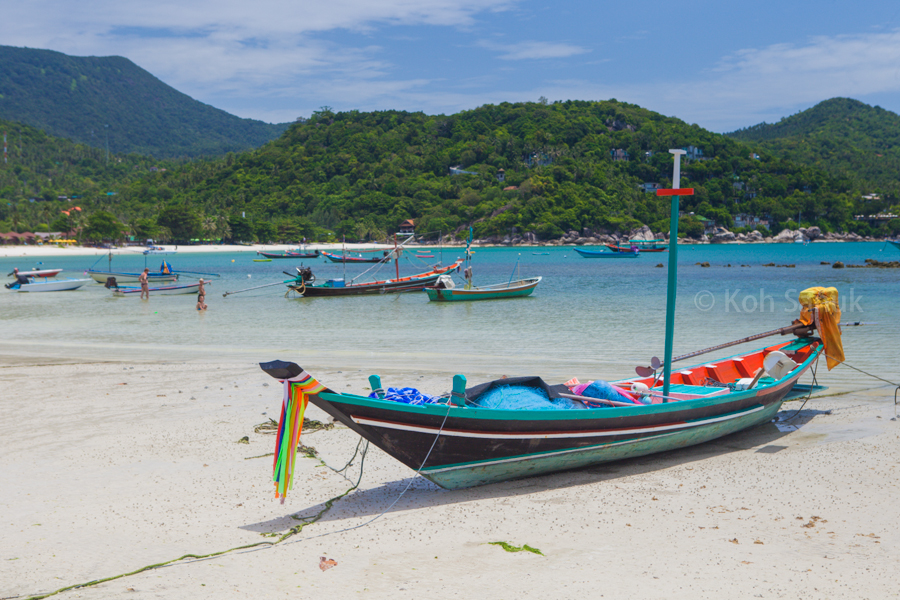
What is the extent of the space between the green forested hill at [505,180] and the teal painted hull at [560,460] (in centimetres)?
12850

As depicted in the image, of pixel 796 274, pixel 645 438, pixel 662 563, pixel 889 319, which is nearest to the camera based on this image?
pixel 662 563

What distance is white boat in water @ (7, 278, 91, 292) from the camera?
123 ft

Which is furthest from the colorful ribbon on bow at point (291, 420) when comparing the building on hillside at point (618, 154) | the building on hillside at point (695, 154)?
the building on hillside at point (618, 154)

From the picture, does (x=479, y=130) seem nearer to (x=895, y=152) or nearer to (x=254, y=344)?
(x=895, y=152)

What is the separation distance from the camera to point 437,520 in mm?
5848

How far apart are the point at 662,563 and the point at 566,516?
3.60 ft

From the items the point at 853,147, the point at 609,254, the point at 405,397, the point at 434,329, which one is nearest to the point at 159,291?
the point at 434,329

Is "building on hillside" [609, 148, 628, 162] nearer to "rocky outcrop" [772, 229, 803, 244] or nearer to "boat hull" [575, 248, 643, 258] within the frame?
"rocky outcrop" [772, 229, 803, 244]

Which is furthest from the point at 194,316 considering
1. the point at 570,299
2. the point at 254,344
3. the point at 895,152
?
the point at 895,152

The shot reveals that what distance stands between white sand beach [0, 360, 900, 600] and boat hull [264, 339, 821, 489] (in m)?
0.28

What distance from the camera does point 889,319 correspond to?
71.2 ft

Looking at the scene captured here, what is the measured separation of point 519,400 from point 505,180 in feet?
498

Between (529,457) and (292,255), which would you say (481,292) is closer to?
(529,457)

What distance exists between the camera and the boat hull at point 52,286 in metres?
37.6
